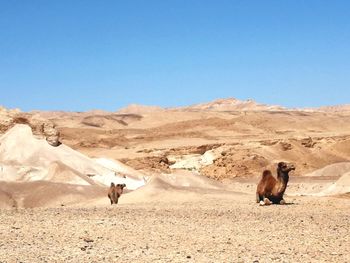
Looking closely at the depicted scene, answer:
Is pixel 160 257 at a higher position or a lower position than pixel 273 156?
lower

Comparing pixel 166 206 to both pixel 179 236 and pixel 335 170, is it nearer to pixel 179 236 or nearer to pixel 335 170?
pixel 179 236

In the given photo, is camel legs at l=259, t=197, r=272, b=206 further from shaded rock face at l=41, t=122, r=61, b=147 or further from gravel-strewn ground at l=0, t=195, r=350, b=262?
shaded rock face at l=41, t=122, r=61, b=147

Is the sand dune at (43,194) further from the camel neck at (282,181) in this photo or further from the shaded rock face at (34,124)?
the shaded rock face at (34,124)

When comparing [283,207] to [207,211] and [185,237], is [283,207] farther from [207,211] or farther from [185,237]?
[185,237]

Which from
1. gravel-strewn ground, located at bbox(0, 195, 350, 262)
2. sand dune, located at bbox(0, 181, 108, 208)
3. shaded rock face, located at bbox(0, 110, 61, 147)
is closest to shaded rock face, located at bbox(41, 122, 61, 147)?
shaded rock face, located at bbox(0, 110, 61, 147)

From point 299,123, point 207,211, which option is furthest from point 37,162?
point 299,123

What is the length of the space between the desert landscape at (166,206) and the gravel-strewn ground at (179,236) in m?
0.02

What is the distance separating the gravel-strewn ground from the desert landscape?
0.06 feet

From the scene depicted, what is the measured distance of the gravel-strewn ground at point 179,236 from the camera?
365 inches

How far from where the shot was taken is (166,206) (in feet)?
57.7

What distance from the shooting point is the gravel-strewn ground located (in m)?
9.28

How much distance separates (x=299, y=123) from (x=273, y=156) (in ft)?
124

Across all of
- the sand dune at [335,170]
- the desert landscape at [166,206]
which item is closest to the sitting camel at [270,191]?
the desert landscape at [166,206]

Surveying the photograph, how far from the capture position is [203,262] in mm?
8852
